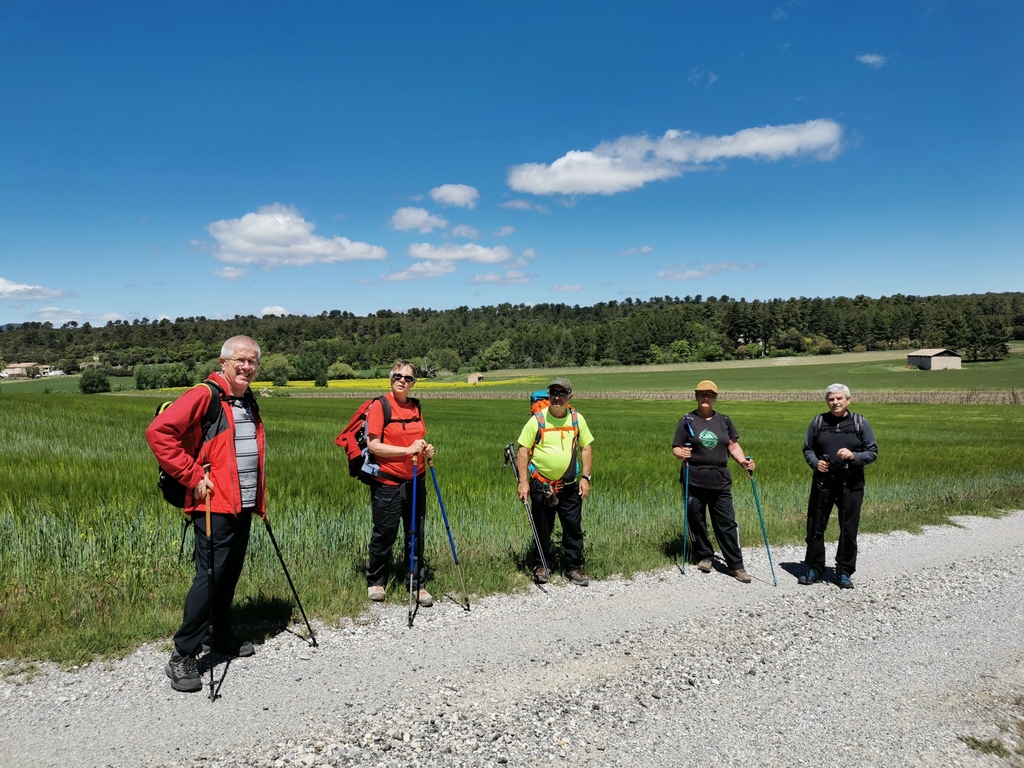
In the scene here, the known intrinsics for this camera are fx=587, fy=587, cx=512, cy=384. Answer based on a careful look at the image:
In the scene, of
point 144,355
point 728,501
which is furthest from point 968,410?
point 144,355

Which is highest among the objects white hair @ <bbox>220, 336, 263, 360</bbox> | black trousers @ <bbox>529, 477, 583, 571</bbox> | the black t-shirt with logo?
white hair @ <bbox>220, 336, 263, 360</bbox>

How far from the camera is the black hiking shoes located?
277 inches

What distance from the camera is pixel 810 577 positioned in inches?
280

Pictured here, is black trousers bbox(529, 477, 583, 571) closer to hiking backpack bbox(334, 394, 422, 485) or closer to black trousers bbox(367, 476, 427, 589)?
black trousers bbox(367, 476, 427, 589)

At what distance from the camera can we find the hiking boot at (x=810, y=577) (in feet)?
23.1

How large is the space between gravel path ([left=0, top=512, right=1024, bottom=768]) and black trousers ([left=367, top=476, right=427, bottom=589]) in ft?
1.49

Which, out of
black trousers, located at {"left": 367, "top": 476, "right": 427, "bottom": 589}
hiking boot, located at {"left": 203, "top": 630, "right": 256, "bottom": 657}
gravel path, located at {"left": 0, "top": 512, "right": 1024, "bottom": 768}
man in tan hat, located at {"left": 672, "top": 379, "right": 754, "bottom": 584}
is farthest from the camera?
man in tan hat, located at {"left": 672, "top": 379, "right": 754, "bottom": 584}

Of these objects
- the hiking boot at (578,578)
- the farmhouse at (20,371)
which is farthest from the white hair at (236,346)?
the farmhouse at (20,371)

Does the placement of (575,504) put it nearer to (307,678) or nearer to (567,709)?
(567,709)

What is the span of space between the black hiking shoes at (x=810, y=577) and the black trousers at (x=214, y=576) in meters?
6.21

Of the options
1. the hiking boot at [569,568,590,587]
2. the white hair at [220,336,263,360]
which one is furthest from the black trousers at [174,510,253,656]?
the hiking boot at [569,568,590,587]

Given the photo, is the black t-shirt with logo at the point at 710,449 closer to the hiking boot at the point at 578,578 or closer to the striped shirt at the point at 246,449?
the hiking boot at the point at 578,578

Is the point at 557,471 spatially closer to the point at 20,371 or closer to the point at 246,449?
the point at 246,449

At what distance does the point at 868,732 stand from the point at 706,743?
3.83 feet
